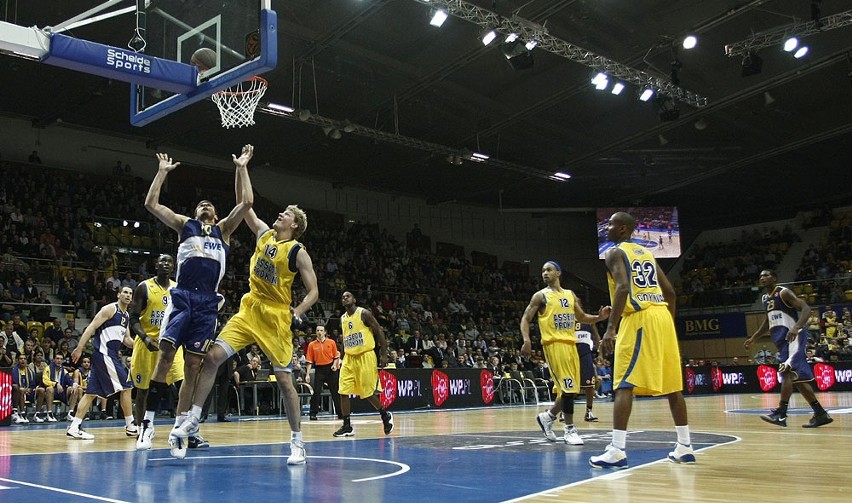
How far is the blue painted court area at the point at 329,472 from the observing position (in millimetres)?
4480

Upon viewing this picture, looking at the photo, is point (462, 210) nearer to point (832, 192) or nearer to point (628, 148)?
point (628, 148)

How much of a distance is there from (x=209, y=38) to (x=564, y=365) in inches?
220

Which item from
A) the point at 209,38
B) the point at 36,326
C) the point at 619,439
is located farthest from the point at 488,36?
the point at 619,439

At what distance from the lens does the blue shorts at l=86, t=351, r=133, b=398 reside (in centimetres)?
991

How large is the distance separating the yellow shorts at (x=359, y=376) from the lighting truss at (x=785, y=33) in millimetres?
13499

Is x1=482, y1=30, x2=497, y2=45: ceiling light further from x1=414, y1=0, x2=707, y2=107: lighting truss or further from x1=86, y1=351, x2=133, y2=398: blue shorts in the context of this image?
x1=86, y1=351, x2=133, y2=398: blue shorts

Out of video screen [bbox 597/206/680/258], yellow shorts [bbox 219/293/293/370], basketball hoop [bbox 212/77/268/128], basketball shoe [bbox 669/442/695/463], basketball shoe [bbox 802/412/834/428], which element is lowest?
basketball shoe [bbox 802/412/834/428]

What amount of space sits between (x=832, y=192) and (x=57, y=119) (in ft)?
106

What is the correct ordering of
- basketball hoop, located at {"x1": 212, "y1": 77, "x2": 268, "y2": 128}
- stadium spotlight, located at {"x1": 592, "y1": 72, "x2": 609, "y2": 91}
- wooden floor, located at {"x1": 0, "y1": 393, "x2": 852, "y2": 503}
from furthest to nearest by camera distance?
stadium spotlight, located at {"x1": 592, "y1": 72, "x2": 609, "y2": 91} < basketball hoop, located at {"x1": 212, "y1": 77, "x2": 268, "y2": 128} < wooden floor, located at {"x1": 0, "y1": 393, "x2": 852, "y2": 503}

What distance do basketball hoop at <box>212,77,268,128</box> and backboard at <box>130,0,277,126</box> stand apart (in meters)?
2.39


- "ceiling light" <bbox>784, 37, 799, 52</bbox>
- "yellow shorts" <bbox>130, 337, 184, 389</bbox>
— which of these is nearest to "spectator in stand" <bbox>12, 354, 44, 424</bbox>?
"yellow shorts" <bbox>130, 337, 184, 389</bbox>

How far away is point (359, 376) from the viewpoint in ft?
36.0

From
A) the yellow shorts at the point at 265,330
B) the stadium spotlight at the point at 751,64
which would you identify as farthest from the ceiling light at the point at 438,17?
the yellow shorts at the point at 265,330

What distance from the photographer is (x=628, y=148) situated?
27453 millimetres
